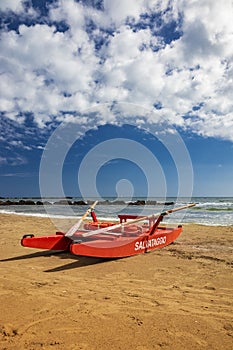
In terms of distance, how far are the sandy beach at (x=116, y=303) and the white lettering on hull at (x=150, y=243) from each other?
15.4 inches

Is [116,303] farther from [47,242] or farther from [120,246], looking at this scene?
[47,242]

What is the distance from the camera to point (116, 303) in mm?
3816

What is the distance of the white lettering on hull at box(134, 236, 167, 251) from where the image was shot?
23.0 feet

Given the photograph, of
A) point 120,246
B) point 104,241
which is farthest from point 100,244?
point 120,246

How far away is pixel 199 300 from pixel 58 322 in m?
2.16

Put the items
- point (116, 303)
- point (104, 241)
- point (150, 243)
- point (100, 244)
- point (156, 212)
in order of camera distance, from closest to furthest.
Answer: point (116, 303)
point (100, 244)
point (104, 241)
point (150, 243)
point (156, 212)

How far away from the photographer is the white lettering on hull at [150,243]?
7.03 m

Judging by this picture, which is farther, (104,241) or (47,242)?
(104,241)

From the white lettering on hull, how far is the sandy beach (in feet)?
1.28

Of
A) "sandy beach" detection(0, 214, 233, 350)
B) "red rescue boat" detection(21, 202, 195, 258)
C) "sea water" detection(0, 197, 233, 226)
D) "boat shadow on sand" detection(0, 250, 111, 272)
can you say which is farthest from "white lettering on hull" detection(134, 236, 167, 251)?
"sea water" detection(0, 197, 233, 226)

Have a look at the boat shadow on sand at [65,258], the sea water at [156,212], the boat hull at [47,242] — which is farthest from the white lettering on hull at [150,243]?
the sea water at [156,212]

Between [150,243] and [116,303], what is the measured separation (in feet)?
12.5

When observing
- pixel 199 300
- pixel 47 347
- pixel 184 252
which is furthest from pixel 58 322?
pixel 184 252

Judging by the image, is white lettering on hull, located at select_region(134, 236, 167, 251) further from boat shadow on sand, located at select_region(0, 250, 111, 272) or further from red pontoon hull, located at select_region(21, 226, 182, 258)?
boat shadow on sand, located at select_region(0, 250, 111, 272)
